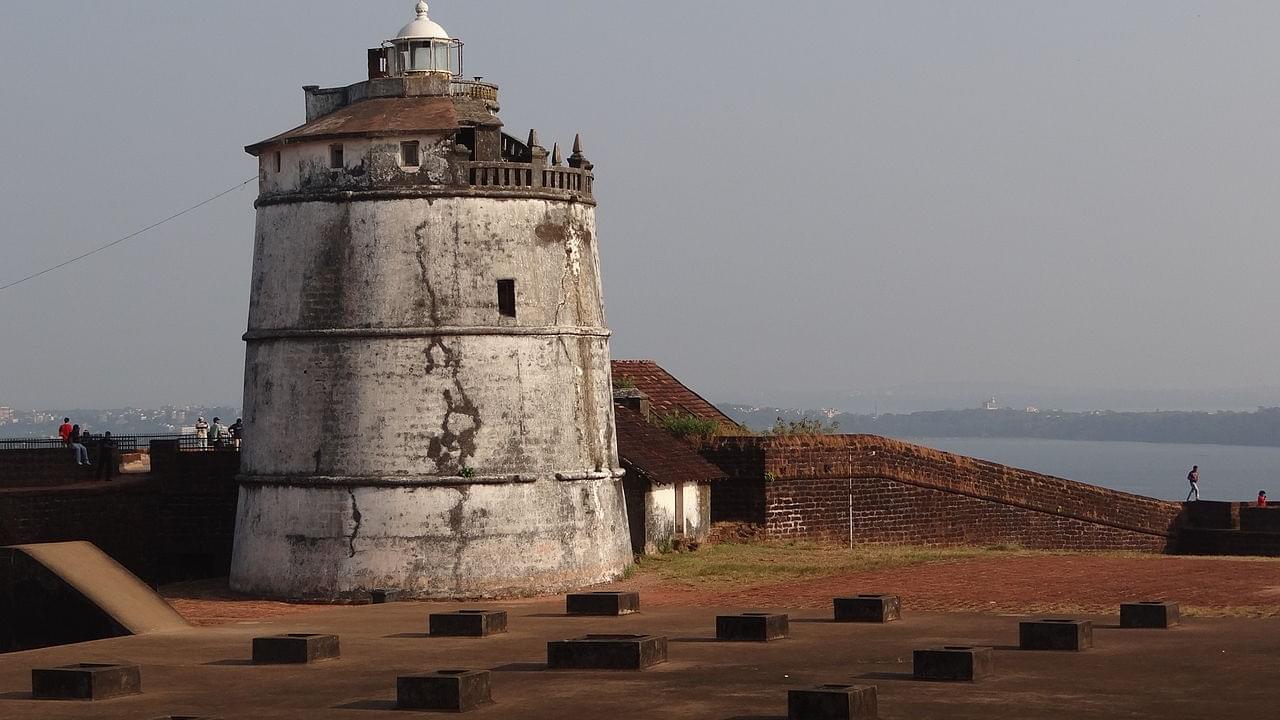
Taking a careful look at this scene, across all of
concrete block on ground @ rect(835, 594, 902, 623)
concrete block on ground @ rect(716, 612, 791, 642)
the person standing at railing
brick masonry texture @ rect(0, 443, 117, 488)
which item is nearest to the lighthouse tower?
brick masonry texture @ rect(0, 443, 117, 488)

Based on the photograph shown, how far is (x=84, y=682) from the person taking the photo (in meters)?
16.4

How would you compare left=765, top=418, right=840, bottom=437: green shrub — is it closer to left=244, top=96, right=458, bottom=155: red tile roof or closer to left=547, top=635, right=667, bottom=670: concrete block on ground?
left=244, top=96, right=458, bottom=155: red tile roof

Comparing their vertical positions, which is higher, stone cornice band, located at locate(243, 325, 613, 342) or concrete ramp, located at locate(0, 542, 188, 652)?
stone cornice band, located at locate(243, 325, 613, 342)

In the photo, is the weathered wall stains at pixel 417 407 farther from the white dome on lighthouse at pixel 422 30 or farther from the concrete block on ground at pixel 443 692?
the concrete block on ground at pixel 443 692

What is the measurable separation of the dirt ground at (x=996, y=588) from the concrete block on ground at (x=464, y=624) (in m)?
4.64

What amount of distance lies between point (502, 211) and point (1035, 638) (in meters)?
12.7

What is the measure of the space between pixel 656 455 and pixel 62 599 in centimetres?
1233

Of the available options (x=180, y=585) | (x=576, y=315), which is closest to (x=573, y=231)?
(x=576, y=315)

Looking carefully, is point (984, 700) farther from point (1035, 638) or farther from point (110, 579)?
point (110, 579)

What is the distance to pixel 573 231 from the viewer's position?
29375 mm

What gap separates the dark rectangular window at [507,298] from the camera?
1113 inches

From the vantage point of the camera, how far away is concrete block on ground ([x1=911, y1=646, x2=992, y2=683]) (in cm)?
1617

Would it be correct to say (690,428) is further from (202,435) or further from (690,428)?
(202,435)

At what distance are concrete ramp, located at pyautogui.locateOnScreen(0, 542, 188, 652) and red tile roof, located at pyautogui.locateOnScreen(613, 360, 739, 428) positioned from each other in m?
15.4
